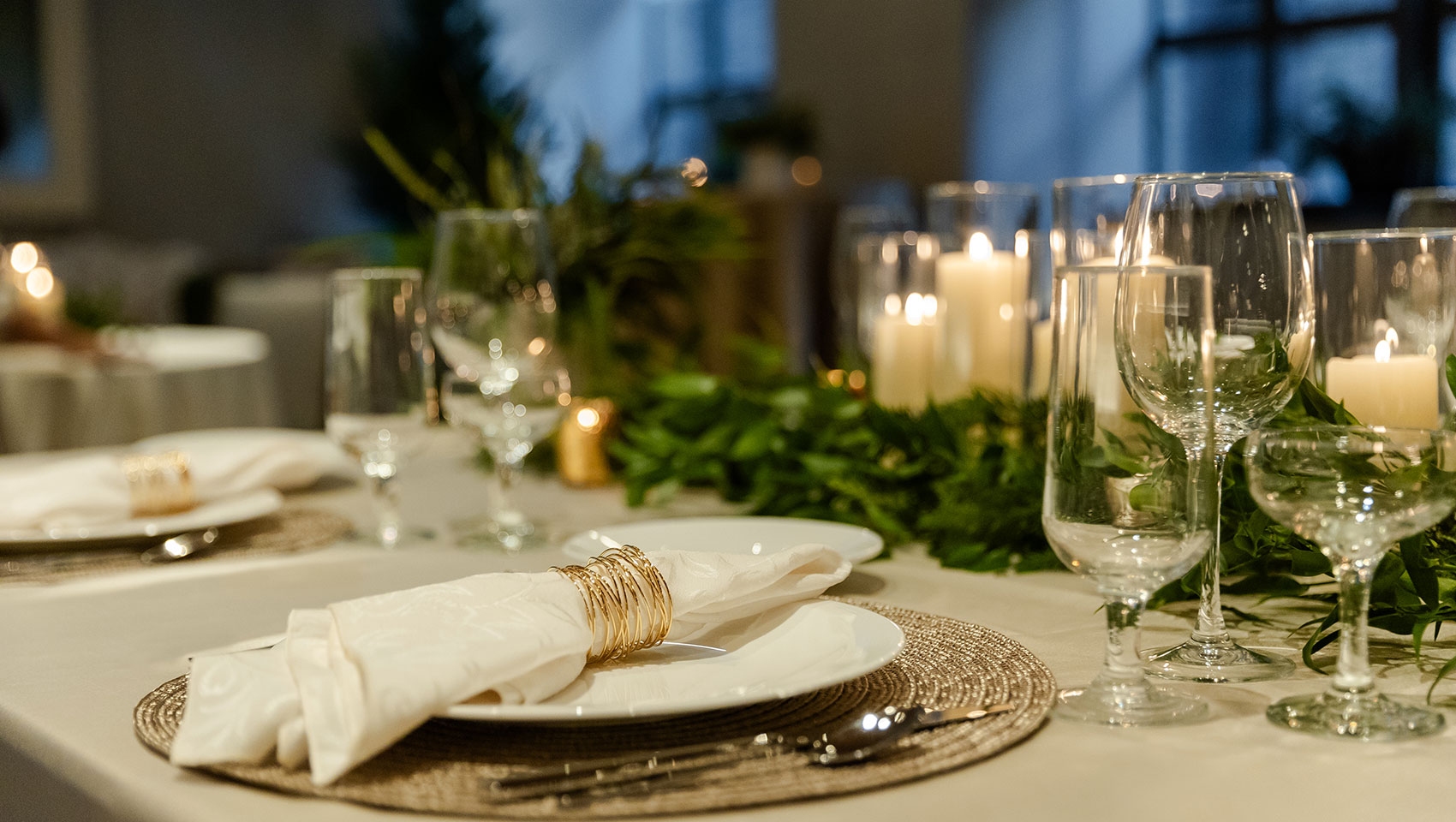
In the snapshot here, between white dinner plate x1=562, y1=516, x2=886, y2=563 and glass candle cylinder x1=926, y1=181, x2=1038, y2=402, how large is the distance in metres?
0.31

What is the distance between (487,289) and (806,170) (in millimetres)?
4974

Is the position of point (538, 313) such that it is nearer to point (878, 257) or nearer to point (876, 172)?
point (878, 257)

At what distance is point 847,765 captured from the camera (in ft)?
1.76

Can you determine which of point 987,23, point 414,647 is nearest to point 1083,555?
point 414,647

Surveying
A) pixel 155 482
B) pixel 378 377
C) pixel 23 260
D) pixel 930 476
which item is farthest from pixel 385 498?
pixel 23 260

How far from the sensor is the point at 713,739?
0.57m

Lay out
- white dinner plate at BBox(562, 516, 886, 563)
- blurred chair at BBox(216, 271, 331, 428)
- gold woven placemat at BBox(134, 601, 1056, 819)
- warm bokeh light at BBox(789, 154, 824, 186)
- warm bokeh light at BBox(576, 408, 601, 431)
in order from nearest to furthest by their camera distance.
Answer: gold woven placemat at BBox(134, 601, 1056, 819) < white dinner plate at BBox(562, 516, 886, 563) < warm bokeh light at BBox(576, 408, 601, 431) < blurred chair at BBox(216, 271, 331, 428) < warm bokeh light at BBox(789, 154, 824, 186)

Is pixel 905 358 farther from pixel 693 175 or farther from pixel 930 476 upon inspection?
pixel 693 175

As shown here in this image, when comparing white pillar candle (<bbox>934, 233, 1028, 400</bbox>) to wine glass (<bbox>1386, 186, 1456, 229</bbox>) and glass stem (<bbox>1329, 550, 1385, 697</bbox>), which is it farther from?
glass stem (<bbox>1329, 550, 1385, 697</bbox>)

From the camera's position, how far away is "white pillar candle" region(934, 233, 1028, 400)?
4.10ft

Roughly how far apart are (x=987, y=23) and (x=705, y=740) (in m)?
5.33

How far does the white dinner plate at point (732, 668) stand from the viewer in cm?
54

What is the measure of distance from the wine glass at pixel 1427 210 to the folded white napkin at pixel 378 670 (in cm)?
104

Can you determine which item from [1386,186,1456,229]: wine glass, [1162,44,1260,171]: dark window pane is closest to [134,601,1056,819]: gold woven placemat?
[1386,186,1456,229]: wine glass
